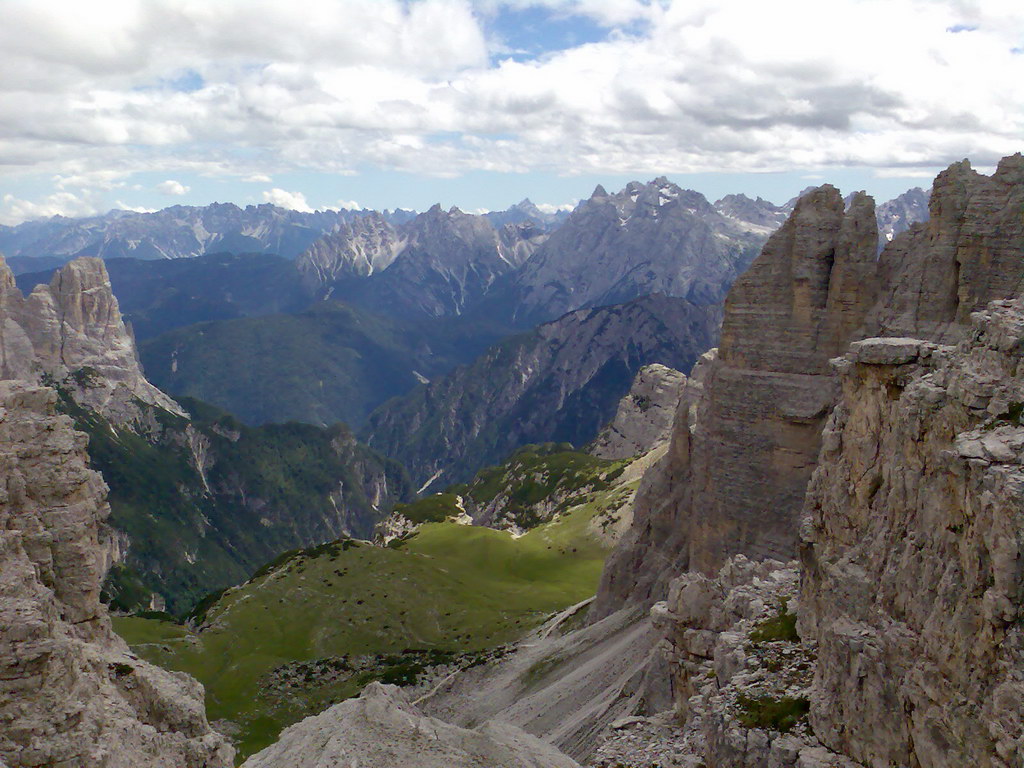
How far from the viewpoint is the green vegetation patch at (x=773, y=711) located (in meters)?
26.4

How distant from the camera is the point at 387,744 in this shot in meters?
35.0

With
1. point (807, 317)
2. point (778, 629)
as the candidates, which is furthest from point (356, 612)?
point (778, 629)

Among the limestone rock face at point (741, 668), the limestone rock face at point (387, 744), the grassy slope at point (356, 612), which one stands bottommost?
the grassy slope at point (356, 612)

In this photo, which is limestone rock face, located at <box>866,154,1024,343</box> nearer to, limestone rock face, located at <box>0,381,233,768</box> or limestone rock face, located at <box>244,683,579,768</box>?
limestone rock face, located at <box>244,683,579,768</box>

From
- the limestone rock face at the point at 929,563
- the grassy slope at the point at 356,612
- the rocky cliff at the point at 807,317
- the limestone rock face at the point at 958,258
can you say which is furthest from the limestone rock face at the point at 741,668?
the grassy slope at the point at 356,612

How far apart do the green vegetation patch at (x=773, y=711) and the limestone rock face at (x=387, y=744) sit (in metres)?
13.5

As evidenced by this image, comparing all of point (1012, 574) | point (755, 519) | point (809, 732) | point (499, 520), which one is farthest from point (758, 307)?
point (499, 520)

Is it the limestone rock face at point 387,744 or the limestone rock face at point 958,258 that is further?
the limestone rock face at point 958,258

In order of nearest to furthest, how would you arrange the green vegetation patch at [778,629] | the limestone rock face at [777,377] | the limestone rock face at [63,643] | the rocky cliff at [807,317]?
the limestone rock face at [63,643] < the green vegetation patch at [778,629] < the rocky cliff at [807,317] < the limestone rock face at [777,377]

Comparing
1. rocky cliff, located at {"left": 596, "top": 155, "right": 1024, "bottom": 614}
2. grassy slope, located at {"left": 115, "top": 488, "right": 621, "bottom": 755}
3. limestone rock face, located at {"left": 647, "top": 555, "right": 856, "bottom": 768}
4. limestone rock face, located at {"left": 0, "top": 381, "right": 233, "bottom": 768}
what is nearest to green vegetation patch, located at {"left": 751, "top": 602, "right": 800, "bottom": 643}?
limestone rock face, located at {"left": 647, "top": 555, "right": 856, "bottom": 768}

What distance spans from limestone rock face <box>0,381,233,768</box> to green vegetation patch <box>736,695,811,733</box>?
21.0 m

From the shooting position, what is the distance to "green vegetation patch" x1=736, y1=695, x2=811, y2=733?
86.6 ft

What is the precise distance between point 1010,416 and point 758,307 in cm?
4262

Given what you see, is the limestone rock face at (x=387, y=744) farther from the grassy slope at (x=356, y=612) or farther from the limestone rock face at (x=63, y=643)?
the grassy slope at (x=356, y=612)
